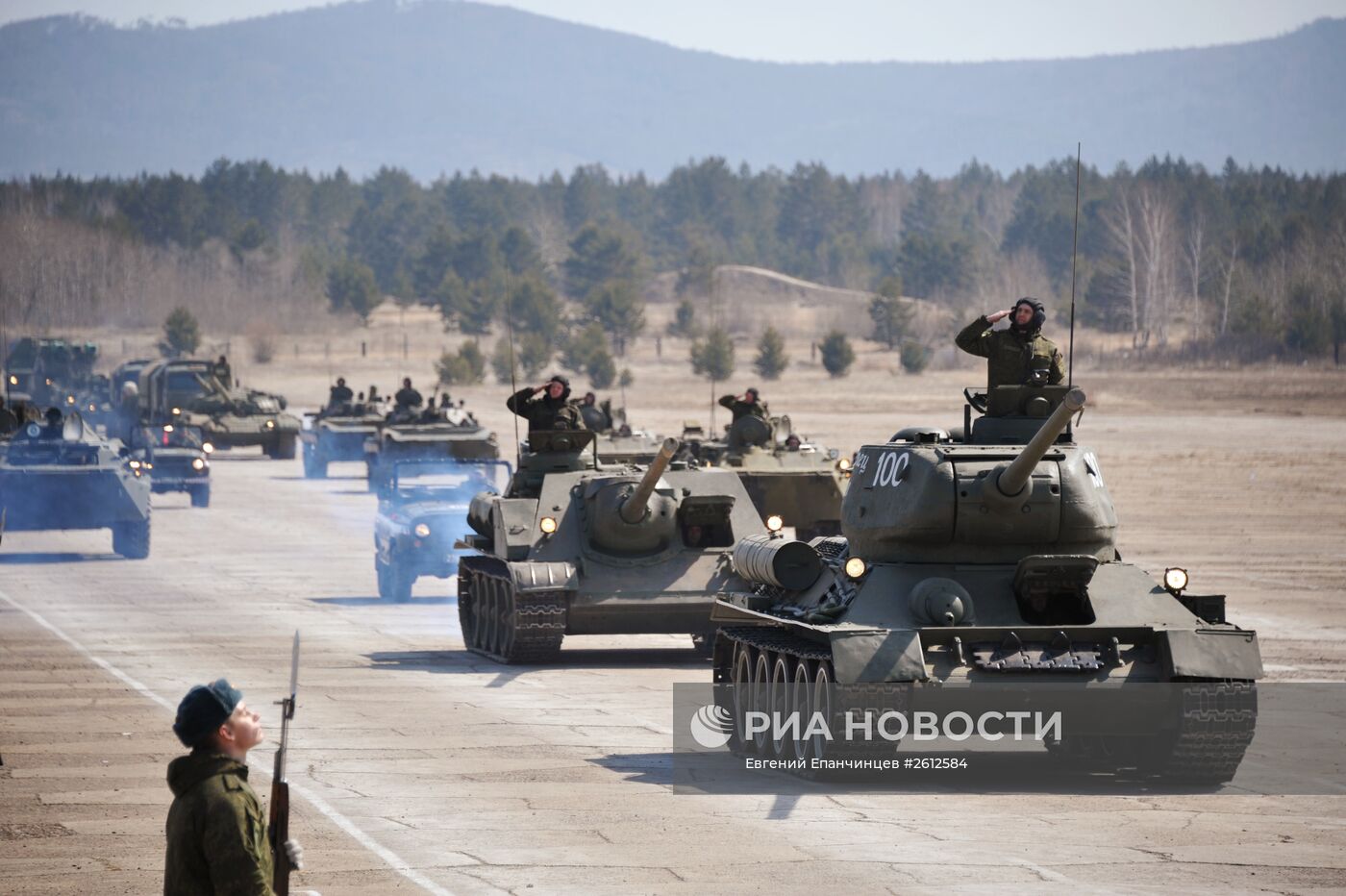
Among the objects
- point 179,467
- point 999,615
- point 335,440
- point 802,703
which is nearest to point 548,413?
point 802,703

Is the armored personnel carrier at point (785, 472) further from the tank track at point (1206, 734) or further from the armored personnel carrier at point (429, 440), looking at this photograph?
the tank track at point (1206, 734)

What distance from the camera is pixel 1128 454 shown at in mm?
50125

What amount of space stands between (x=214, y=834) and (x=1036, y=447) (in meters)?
7.96

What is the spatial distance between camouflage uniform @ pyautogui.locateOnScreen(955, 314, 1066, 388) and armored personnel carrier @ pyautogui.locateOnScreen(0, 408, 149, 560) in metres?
18.8

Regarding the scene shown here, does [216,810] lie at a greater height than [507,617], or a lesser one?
greater

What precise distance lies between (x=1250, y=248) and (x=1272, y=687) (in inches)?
3436

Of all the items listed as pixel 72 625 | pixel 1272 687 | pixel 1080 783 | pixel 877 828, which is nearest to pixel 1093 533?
pixel 1080 783

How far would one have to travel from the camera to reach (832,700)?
1347 centimetres

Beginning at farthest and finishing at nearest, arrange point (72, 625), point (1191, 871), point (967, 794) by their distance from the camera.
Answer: point (72, 625) → point (967, 794) → point (1191, 871)

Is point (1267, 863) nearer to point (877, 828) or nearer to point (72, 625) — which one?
point (877, 828)

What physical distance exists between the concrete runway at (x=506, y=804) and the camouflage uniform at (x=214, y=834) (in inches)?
144

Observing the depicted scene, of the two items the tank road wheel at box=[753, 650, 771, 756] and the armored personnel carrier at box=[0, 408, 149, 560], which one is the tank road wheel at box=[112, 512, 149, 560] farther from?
the tank road wheel at box=[753, 650, 771, 756]

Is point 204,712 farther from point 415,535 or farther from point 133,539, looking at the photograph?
point 133,539

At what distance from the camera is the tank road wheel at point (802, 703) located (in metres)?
14.0
